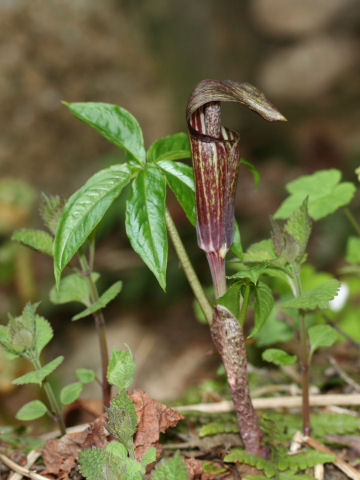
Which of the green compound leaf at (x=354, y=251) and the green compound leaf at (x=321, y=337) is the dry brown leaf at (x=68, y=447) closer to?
the green compound leaf at (x=321, y=337)

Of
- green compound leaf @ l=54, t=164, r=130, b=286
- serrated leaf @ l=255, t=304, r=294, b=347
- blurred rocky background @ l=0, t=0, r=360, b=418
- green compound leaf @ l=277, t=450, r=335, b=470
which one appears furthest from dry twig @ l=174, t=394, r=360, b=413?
blurred rocky background @ l=0, t=0, r=360, b=418

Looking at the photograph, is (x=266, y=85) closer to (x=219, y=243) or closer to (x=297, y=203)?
(x=297, y=203)

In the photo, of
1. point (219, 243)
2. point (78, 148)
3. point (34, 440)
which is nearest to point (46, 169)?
point (78, 148)

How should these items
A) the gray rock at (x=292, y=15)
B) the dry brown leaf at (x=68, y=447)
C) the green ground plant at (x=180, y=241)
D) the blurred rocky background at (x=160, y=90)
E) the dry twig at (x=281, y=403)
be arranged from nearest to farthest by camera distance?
the green ground plant at (x=180, y=241) < the dry brown leaf at (x=68, y=447) < the dry twig at (x=281, y=403) < the blurred rocky background at (x=160, y=90) < the gray rock at (x=292, y=15)

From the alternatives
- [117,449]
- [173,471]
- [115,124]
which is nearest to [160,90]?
[115,124]

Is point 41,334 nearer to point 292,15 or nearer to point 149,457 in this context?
point 149,457

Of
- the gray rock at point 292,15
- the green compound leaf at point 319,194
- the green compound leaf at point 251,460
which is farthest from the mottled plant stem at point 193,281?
the gray rock at point 292,15

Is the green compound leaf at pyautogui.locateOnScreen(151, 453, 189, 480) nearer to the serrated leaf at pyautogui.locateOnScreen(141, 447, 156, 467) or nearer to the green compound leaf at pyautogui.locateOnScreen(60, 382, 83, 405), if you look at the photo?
the serrated leaf at pyautogui.locateOnScreen(141, 447, 156, 467)
